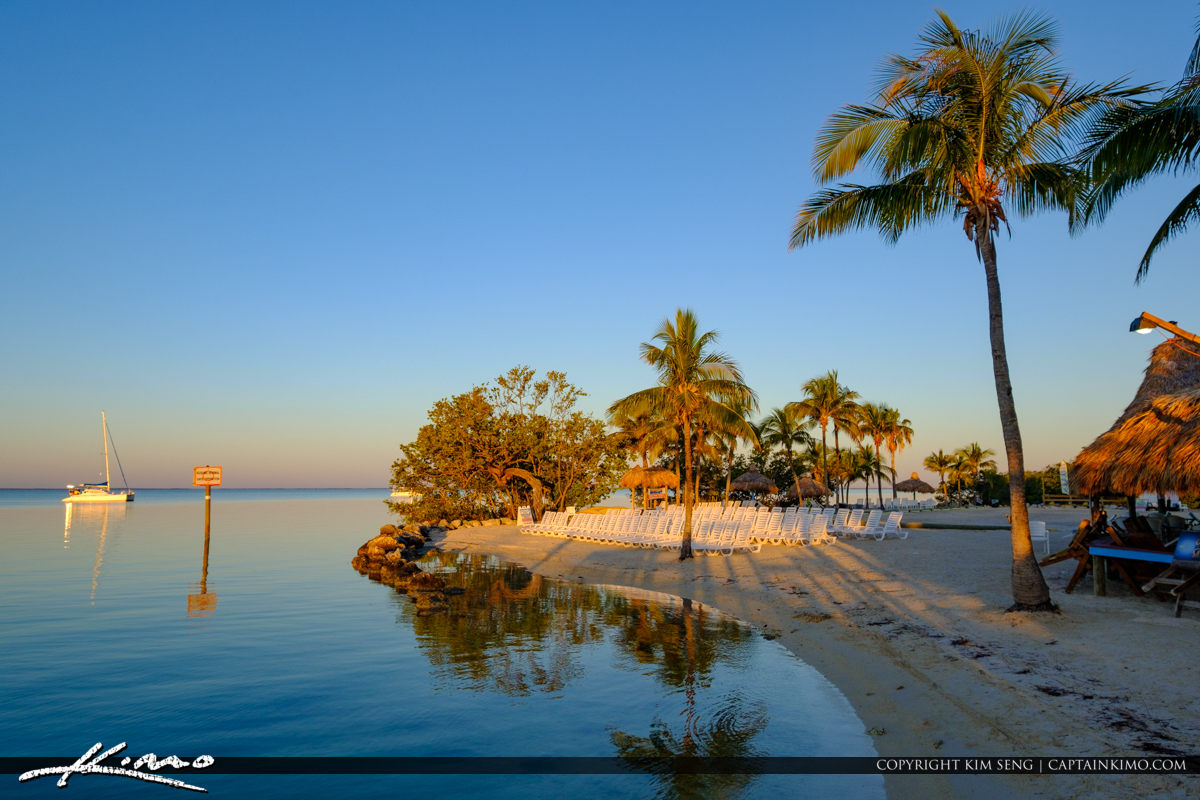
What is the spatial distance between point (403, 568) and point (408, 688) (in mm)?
13155

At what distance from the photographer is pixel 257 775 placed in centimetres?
633

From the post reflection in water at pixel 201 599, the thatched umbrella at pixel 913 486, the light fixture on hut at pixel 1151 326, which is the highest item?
the light fixture on hut at pixel 1151 326

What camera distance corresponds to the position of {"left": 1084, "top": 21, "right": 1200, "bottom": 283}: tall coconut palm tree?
27.7 feet

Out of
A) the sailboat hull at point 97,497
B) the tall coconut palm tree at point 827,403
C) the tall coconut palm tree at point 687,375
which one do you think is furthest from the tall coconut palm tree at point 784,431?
the sailboat hull at point 97,497

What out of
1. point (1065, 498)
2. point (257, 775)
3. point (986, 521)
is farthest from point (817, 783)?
point (1065, 498)

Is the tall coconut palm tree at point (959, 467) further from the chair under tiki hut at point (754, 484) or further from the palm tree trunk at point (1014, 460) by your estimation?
the palm tree trunk at point (1014, 460)

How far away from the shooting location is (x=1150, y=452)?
10.7 meters

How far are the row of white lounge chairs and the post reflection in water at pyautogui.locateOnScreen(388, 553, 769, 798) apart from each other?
4964 mm

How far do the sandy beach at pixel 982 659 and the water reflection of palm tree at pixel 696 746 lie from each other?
1.22 m

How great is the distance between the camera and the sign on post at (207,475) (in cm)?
2402

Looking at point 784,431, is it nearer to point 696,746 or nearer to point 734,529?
point 734,529

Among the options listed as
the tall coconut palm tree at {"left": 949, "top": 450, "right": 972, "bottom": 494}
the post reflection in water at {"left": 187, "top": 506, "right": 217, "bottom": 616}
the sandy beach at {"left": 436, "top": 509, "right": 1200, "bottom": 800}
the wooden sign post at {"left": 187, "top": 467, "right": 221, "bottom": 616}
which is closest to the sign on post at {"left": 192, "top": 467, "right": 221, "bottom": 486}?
the wooden sign post at {"left": 187, "top": 467, "right": 221, "bottom": 616}

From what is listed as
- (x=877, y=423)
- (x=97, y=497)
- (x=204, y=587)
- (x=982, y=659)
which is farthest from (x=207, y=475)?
(x=97, y=497)

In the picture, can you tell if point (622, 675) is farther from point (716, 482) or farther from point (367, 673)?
point (716, 482)
